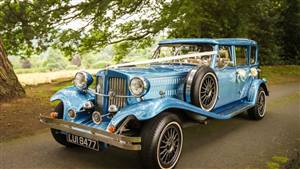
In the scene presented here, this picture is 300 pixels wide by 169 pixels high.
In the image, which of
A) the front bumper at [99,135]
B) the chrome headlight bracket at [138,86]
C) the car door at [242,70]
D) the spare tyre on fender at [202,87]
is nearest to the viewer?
the front bumper at [99,135]

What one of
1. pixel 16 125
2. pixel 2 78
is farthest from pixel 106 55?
pixel 16 125

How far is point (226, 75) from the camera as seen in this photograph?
233 inches

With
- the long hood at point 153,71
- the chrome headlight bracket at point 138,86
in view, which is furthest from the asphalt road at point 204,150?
the long hood at point 153,71

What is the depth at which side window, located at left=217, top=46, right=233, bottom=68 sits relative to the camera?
19.3 ft

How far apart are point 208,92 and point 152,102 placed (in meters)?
1.45

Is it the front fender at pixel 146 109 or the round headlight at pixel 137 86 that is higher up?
the round headlight at pixel 137 86

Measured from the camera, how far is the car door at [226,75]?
575 centimetres

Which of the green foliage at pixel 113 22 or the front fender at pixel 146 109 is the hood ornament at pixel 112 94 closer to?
the front fender at pixel 146 109

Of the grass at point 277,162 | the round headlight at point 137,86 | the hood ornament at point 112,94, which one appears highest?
the round headlight at point 137,86

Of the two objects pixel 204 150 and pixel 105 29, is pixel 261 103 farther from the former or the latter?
pixel 105 29

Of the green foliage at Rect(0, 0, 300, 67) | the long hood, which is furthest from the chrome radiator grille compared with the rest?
the green foliage at Rect(0, 0, 300, 67)

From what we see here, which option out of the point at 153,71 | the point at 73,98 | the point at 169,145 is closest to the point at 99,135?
the point at 169,145

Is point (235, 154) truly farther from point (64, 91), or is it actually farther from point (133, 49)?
point (133, 49)

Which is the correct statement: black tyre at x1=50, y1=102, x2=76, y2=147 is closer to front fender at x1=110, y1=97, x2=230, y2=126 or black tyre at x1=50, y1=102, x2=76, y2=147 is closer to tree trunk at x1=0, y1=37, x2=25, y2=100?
front fender at x1=110, y1=97, x2=230, y2=126
